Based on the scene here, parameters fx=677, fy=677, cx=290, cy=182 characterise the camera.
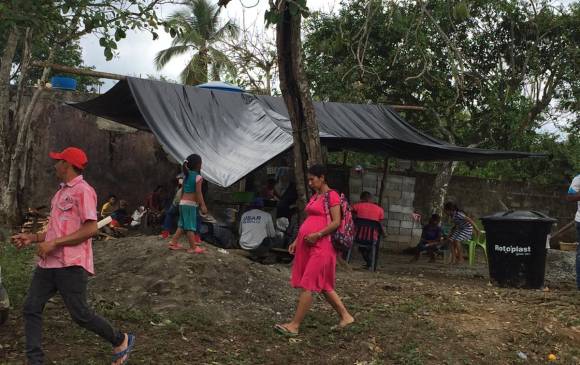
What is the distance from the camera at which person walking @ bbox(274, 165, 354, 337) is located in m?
5.37

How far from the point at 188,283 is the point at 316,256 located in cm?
153

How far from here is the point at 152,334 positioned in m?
5.17

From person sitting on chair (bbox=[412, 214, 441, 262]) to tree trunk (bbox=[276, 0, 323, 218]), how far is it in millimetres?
4188

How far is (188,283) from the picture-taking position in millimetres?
6352

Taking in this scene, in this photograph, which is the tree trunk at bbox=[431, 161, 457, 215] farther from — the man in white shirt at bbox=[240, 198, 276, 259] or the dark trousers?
the dark trousers

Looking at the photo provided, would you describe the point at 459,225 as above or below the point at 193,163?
below

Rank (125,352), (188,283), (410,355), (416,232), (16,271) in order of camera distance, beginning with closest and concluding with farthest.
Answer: (125,352) < (410,355) < (188,283) < (16,271) < (416,232)

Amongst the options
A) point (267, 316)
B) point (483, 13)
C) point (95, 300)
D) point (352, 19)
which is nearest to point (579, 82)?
point (483, 13)

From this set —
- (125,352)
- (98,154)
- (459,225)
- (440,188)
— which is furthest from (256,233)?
(440,188)

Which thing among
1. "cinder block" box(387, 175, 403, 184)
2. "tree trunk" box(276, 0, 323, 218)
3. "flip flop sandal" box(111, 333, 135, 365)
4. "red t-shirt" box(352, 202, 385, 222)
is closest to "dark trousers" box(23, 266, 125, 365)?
"flip flop sandal" box(111, 333, 135, 365)

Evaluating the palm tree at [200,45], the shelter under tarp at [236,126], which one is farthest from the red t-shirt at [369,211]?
the palm tree at [200,45]

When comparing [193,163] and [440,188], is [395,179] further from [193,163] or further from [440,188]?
[193,163]

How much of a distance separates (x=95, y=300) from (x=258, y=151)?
11.0 ft

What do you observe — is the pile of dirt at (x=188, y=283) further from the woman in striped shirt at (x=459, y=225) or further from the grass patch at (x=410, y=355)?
the woman in striped shirt at (x=459, y=225)
